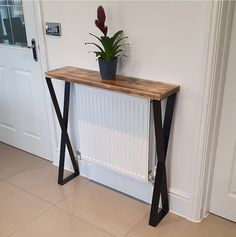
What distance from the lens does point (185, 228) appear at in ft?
6.32

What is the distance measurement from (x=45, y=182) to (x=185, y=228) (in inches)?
44.9

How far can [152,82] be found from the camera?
1.80m

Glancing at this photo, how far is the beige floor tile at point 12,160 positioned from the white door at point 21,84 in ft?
0.20

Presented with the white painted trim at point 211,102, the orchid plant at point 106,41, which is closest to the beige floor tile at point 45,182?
the white painted trim at point 211,102

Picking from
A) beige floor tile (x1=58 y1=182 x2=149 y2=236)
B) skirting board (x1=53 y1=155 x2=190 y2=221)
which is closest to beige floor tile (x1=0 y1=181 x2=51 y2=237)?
beige floor tile (x1=58 y1=182 x2=149 y2=236)

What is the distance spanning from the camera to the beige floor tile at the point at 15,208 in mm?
1986

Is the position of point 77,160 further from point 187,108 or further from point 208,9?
point 208,9

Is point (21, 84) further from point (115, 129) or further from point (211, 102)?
point (211, 102)

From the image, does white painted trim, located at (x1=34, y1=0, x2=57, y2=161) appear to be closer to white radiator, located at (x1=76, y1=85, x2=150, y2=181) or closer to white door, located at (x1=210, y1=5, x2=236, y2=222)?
white radiator, located at (x1=76, y1=85, x2=150, y2=181)

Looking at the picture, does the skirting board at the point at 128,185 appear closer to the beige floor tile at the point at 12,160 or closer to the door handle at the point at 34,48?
the beige floor tile at the point at 12,160

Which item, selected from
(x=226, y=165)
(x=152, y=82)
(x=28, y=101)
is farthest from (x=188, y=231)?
(x=28, y=101)

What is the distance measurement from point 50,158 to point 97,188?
2.02 ft

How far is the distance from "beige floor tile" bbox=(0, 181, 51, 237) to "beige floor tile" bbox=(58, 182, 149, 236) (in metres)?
0.18

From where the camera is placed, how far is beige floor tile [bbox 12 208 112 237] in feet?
6.21
